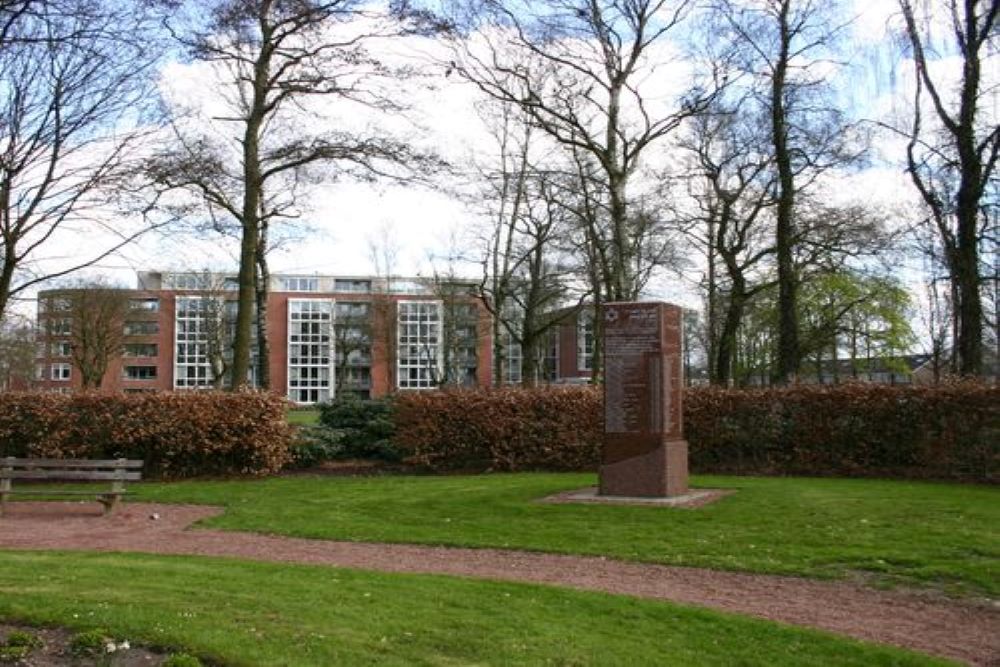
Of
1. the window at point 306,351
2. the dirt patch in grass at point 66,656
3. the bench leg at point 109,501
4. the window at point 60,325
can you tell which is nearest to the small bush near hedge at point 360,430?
the bench leg at point 109,501

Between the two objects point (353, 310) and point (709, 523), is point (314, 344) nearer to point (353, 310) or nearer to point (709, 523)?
point (353, 310)

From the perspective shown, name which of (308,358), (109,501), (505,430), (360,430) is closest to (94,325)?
(360,430)

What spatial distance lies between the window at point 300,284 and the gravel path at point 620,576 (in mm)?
101151

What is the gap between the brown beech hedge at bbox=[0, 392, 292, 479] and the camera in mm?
19547

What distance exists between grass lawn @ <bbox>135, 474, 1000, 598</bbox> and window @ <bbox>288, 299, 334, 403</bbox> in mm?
93615

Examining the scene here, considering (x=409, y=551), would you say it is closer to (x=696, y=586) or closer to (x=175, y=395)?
(x=696, y=586)

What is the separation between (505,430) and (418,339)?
7658cm

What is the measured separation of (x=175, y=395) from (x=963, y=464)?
1510cm

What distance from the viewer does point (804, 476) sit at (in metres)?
19.5

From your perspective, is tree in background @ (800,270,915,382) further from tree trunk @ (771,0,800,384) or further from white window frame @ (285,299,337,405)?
white window frame @ (285,299,337,405)

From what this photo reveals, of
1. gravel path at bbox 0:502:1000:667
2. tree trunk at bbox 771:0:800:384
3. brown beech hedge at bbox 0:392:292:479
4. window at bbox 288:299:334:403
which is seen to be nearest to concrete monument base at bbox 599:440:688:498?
gravel path at bbox 0:502:1000:667

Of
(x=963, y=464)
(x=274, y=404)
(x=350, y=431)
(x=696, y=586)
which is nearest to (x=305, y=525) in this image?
(x=696, y=586)

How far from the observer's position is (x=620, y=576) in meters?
9.36

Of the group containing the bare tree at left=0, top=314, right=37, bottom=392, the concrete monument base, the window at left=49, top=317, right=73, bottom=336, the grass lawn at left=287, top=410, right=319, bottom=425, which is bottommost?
the concrete monument base
